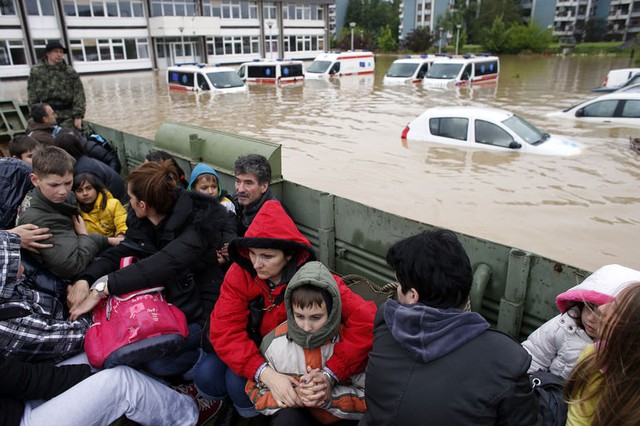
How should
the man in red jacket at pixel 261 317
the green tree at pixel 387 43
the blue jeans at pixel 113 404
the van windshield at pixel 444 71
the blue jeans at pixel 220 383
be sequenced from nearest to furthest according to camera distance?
the blue jeans at pixel 113 404, the man in red jacket at pixel 261 317, the blue jeans at pixel 220 383, the van windshield at pixel 444 71, the green tree at pixel 387 43

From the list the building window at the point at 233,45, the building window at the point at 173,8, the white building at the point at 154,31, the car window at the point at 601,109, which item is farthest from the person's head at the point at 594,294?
the building window at the point at 233,45

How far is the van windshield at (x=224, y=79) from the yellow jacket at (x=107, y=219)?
62.4 feet

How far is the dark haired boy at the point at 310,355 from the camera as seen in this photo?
7.75ft

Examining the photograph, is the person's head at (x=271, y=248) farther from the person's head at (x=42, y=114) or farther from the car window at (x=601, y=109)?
the car window at (x=601, y=109)

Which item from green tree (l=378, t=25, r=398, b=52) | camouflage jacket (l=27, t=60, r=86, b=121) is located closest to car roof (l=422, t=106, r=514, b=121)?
camouflage jacket (l=27, t=60, r=86, b=121)

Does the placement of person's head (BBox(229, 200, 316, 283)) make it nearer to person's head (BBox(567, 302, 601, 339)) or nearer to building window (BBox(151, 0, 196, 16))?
person's head (BBox(567, 302, 601, 339))

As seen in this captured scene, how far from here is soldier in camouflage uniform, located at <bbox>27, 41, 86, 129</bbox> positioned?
25.4 feet

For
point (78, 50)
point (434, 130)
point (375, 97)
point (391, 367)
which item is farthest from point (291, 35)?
point (391, 367)

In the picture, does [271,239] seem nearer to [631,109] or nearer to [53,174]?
[53,174]

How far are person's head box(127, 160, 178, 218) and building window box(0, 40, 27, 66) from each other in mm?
39862

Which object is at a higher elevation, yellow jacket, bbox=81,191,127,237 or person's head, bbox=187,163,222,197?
person's head, bbox=187,163,222,197

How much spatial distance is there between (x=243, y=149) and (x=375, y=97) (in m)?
17.2

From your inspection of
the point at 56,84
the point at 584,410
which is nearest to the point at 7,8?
the point at 56,84

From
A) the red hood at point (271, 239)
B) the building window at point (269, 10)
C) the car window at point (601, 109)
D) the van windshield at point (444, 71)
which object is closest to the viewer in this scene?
the red hood at point (271, 239)
